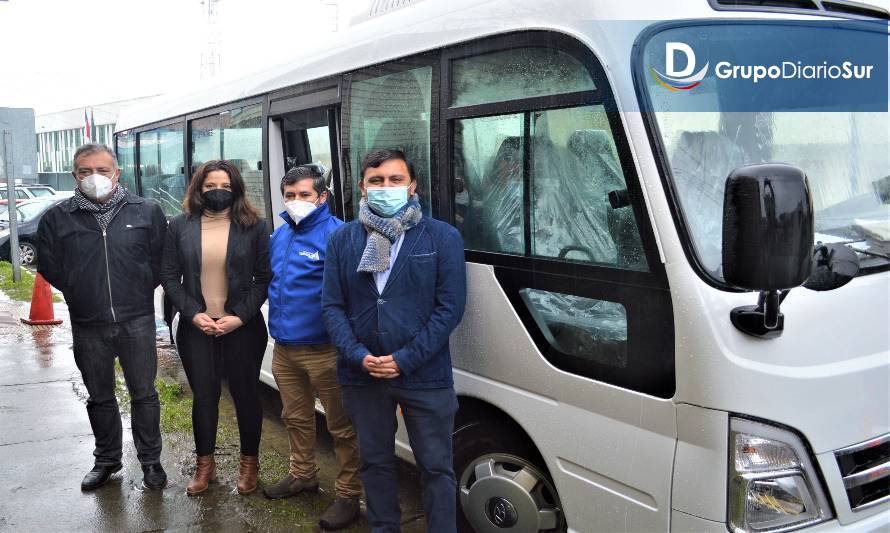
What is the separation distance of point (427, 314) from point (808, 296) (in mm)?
1506

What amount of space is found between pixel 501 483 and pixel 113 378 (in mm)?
2617

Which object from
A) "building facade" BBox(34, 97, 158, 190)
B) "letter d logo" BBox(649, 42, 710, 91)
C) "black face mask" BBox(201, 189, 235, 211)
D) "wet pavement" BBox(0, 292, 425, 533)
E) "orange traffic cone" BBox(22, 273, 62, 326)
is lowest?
"wet pavement" BBox(0, 292, 425, 533)

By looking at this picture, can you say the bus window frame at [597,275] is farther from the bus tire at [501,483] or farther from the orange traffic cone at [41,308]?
the orange traffic cone at [41,308]

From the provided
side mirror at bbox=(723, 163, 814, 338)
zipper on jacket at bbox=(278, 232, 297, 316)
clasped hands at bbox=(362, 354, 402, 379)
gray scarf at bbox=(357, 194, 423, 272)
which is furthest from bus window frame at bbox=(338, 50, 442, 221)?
side mirror at bbox=(723, 163, 814, 338)

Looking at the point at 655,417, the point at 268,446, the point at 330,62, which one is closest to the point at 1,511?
the point at 268,446

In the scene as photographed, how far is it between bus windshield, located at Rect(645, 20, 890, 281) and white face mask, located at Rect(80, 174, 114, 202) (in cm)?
319

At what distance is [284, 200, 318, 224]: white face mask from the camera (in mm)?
4293

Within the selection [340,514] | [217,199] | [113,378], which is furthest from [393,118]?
[113,378]

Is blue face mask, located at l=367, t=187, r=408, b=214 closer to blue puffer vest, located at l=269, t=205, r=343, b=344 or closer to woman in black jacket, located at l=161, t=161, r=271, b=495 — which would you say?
blue puffer vest, located at l=269, t=205, r=343, b=344

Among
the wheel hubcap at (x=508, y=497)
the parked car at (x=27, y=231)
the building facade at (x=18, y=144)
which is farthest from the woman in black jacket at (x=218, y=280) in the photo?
the parked car at (x=27, y=231)

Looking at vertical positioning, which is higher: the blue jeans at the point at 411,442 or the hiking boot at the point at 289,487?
the blue jeans at the point at 411,442

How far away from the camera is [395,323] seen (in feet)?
11.6

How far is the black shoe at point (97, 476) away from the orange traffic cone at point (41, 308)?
21.2ft

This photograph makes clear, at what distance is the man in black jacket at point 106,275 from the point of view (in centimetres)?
466
